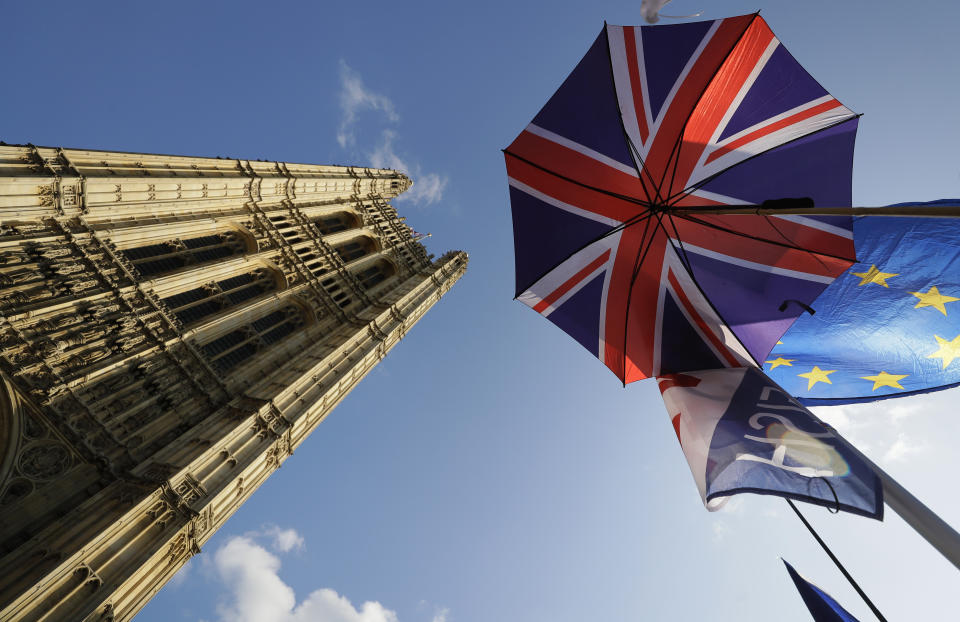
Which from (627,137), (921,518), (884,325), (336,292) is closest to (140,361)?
(336,292)

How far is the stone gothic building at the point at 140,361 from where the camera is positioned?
34.6 ft

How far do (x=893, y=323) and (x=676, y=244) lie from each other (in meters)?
5.02

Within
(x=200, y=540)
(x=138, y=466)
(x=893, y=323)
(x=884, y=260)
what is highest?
(x=138, y=466)

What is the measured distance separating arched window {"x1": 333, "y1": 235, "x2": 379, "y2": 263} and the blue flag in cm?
2840

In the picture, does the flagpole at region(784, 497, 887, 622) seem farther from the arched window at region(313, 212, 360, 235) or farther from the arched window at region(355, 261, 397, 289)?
the arched window at region(313, 212, 360, 235)

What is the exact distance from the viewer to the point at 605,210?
9.38 m

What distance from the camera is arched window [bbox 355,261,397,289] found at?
101 ft

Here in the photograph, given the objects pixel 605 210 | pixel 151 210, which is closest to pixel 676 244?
pixel 605 210

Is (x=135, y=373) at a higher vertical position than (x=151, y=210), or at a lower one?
lower

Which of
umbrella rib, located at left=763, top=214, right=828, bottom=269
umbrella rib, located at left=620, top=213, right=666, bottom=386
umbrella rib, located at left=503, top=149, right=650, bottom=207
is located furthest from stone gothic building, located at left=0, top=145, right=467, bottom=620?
umbrella rib, located at left=763, top=214, right=828, bottom=269

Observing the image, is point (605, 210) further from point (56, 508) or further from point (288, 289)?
point (288, 289)

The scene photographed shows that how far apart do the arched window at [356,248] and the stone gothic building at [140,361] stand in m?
6.09

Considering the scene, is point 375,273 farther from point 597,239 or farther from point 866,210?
point 866,210

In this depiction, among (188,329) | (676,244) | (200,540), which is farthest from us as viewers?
(188,329)
